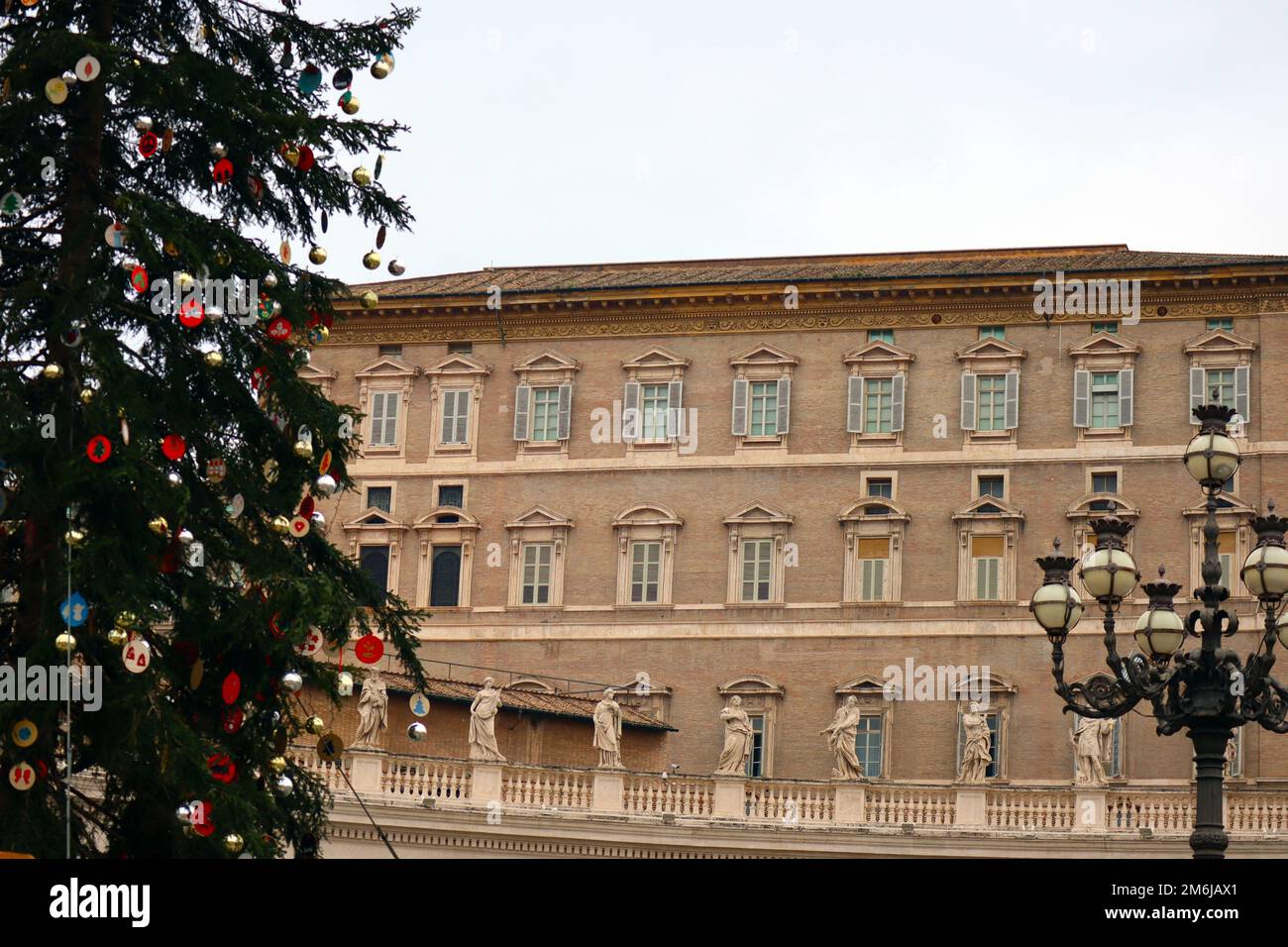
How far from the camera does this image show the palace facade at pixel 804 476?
54.1 metres

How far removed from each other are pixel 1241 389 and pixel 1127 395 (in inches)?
103

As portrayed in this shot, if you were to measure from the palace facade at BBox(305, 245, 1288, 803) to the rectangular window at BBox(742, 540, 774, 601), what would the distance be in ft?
0.31

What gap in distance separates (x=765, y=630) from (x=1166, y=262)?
13.0 m

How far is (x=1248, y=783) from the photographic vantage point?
49281 mm

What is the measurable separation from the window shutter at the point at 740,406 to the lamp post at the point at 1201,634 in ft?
114

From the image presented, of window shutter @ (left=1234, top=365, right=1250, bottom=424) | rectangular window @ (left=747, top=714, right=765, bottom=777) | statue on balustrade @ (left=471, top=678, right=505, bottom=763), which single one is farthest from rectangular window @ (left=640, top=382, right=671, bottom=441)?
statue on balustrade @ (left=471, top=678, right=505, bottom=763)

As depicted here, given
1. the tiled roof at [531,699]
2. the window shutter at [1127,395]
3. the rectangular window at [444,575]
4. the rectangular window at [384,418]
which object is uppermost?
the window shutter at [1127,395]

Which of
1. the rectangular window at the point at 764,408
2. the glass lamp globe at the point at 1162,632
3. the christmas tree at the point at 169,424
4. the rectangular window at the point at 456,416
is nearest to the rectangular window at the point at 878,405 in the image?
the rectangular window at the point at 764,408

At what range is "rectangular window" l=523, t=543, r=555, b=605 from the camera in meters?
56.9

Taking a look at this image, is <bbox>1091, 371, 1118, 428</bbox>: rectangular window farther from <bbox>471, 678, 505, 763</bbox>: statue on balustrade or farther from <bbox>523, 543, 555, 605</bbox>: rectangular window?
<bbox>471, 678, 505, 763</bbox>: statue on balustrade

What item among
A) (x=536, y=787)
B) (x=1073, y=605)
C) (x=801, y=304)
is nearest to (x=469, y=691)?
(x=536, y=787)

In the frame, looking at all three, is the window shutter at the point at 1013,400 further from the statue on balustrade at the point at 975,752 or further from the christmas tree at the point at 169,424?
the christmas tree at the point at 169,424

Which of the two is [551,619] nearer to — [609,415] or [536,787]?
[609,415]

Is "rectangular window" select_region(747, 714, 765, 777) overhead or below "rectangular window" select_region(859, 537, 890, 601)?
below
